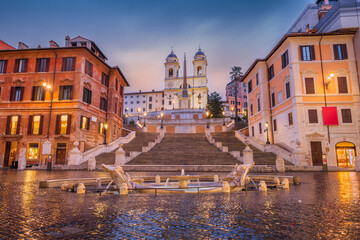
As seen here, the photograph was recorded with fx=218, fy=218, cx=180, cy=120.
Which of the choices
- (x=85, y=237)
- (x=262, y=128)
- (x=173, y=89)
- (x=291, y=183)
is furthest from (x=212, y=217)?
(x=173, y=89)

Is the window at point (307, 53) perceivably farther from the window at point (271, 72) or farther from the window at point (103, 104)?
the window at point (103, 104)

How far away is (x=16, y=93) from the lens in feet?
90.0

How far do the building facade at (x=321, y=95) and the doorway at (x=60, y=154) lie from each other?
932 inches

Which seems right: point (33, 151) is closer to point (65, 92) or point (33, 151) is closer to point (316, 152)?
A: point (65, 92)

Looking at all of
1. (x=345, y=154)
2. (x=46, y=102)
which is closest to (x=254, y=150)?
(x=345, y=154)

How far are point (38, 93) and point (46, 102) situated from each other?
176cm

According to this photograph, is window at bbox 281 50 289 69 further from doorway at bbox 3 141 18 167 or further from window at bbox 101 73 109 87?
doorway at bbox 3 141 18 167

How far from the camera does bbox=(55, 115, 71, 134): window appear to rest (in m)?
25.8

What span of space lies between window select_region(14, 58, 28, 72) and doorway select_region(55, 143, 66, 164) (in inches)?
447

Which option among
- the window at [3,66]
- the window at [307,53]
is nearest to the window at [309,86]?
the window at [307,53]

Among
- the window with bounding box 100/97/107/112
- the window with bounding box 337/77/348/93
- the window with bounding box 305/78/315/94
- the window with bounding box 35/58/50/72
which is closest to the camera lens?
the window with bounding box 337/77/348/93

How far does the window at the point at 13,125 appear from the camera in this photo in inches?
1038

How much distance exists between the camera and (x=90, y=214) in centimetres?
494

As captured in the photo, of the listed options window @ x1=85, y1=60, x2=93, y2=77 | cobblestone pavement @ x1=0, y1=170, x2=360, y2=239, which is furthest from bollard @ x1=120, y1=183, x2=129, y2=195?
window @ x1=85, y1=60, x2=93, y2=77
